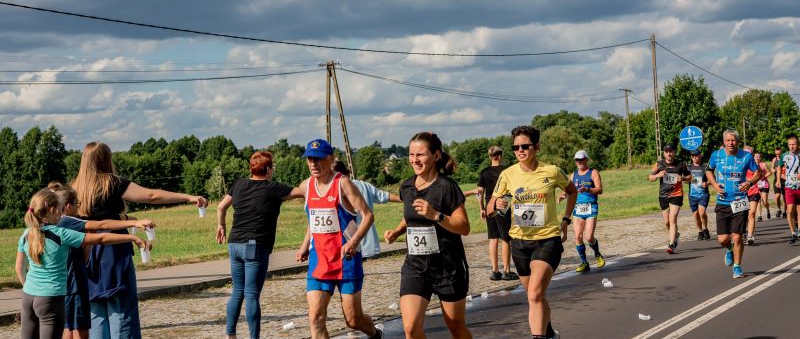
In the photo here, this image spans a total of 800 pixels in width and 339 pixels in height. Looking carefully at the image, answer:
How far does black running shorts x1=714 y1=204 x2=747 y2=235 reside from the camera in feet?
39.3

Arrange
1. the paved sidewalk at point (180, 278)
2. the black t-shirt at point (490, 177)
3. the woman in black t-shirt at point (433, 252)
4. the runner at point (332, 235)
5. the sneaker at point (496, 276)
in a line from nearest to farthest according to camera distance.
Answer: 1. the woman in black t-shirt at point (433, 252)
2. the runner at point (332, 235)
3. the paved sidewalk at point (180, 278)
4. the black t-shirt at point (490, 177)
5. the sneaker at point (496, 276)

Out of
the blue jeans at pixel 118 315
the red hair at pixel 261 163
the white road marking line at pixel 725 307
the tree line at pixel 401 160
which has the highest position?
the tree line at pixel 401 160

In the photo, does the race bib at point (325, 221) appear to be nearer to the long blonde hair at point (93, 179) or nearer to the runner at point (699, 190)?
the long blonde hair at point (93, 179)

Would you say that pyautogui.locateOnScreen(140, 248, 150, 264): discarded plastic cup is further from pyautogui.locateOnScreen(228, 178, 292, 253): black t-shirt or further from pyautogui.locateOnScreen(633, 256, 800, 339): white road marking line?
pyautogui.locateOnScreen(633, 256, 800, 339): white road marking line

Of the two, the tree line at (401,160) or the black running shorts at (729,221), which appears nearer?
the black running shorts at (729,221)

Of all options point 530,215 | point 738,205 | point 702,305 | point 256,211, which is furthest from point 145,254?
point 738,205

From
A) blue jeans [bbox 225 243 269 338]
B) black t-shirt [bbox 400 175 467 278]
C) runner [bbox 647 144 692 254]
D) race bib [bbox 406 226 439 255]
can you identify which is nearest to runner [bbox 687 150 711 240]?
runner [bbox 647 144 692 254]

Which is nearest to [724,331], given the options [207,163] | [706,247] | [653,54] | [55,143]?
[706,247]

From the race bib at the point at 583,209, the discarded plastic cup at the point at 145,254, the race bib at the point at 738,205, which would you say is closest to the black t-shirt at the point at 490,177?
the race bib at the point at 583,209

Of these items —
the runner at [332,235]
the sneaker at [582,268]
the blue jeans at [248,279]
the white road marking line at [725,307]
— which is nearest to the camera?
the runner at [332,235]

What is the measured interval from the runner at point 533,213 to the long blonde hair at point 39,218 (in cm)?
326

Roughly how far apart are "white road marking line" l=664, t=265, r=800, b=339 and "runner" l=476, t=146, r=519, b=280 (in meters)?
2.90

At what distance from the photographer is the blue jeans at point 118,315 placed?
20.8 feet

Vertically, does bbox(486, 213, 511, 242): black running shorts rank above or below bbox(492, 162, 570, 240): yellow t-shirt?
below
